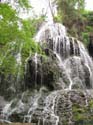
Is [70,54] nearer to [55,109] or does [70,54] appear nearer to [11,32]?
[55,109]

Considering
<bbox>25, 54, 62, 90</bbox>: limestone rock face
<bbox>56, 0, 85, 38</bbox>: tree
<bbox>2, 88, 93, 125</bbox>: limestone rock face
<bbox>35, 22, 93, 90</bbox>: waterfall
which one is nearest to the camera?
<bbox>2, 88, 93, 125</bbox>: limestone rock face

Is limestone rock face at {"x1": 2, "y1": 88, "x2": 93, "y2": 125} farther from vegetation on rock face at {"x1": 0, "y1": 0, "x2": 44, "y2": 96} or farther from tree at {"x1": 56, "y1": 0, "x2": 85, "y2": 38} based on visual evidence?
tree at {"x1": 56, "y1": 0, "x2": 85, "y2": 38}

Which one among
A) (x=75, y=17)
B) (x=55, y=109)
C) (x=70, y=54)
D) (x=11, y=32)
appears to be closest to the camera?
(x=11, y=32)

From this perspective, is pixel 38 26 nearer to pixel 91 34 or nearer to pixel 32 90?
pixel 91 34

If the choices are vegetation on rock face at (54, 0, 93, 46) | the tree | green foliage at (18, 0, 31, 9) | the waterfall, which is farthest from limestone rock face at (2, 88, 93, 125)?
the tree

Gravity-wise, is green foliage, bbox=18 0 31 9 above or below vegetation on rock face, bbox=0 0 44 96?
above

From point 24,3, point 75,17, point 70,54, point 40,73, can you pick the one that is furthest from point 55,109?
point 75,17

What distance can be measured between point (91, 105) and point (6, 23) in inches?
187

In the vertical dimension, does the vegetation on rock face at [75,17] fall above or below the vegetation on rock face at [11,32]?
above

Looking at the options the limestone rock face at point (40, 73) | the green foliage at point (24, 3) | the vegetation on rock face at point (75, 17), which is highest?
the vegetation on rock face at point (75, 17)

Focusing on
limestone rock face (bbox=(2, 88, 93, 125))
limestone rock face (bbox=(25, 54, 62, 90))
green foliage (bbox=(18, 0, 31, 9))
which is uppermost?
green foliage (bbox=(18, 0, 31, 9))

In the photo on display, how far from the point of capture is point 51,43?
1897cm

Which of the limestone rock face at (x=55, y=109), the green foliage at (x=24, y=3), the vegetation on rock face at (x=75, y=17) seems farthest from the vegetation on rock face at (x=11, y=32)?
the vegetation on rock face at (x=75, y=17)

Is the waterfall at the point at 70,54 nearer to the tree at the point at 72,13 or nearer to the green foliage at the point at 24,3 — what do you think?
the tree at the point at 72,13
